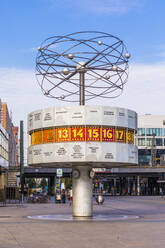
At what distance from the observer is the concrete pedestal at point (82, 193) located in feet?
102

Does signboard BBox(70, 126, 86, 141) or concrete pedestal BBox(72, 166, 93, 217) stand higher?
signboard BBox(70, 126, 86, 141)

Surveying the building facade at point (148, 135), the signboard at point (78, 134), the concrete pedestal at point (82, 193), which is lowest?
the concrete pedestal at point (82, 193)

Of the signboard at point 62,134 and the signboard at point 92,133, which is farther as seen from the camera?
the signboard at point 62,134

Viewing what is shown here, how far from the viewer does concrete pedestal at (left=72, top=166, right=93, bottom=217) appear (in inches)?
1226

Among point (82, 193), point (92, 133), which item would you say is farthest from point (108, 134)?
point (82, 193)

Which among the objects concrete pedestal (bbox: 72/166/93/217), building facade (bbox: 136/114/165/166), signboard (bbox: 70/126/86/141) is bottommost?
concrete pedestal (bbox: 72/166/93/217)

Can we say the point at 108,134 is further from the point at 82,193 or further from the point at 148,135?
the point at 148,135

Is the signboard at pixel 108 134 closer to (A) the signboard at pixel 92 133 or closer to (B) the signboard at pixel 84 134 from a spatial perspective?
(B) the signboard at pixel 84 134

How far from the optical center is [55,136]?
30625mm

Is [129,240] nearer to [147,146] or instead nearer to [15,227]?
[15,227]

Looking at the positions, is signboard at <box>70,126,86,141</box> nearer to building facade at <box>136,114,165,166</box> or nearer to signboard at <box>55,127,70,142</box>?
signboard at <box>55,127,70,142</box>

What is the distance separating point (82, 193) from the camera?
31203mm

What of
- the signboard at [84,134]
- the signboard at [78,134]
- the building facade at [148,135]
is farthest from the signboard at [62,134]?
the building facade at [148,135]

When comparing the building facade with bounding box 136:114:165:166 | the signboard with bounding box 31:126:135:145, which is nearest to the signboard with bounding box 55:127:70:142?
the signboard with bounding box 31:126:135:145
